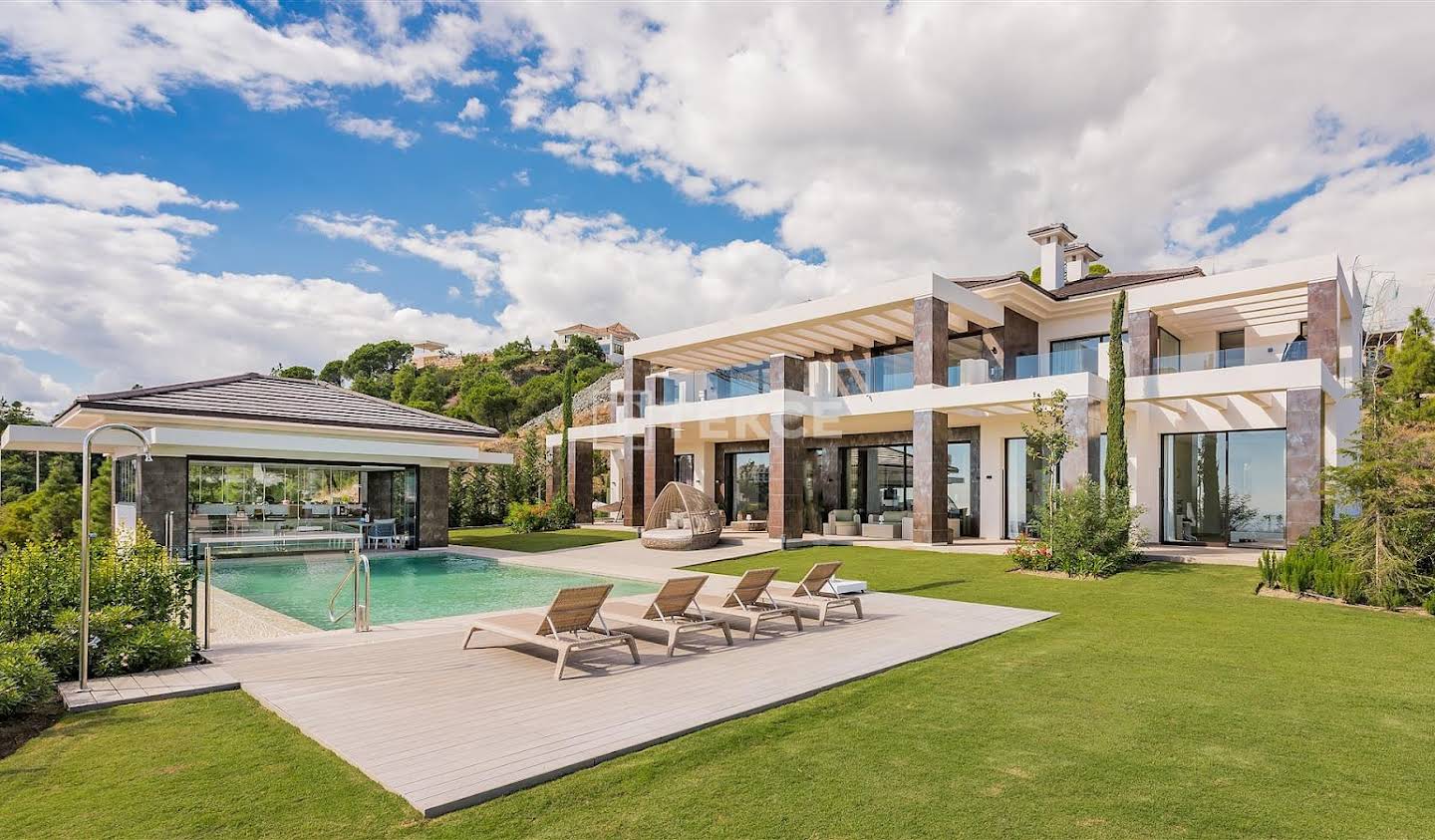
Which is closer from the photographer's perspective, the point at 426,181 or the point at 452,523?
the point at 426,181

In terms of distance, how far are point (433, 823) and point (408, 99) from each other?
17.2m

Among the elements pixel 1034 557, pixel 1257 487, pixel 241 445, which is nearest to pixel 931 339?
pixel 1034 557

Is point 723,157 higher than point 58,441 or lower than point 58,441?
higher

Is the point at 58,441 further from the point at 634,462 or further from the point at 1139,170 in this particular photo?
the point at 1139,170

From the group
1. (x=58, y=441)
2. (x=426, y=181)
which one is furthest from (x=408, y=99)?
(x=58, y=441)

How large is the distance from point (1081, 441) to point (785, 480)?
7.68 m

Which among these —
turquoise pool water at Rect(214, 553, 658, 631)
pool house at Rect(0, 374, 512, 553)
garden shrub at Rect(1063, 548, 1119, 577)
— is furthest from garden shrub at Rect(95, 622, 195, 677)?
garden shrub at Rect(1063, 548, 1119, 577)

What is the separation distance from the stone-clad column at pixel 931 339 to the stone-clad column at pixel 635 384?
428 inches

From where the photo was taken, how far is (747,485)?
2817 cm

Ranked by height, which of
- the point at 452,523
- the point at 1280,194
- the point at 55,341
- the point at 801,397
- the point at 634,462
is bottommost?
the point at 452,523

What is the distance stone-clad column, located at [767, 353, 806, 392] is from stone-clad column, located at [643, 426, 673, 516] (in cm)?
521

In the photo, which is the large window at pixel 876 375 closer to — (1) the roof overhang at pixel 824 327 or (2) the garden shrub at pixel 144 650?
(1) the roof overhang at pixel 824 327

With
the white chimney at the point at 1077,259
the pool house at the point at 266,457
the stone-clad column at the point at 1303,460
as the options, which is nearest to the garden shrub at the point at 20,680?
the pool house at the point at 266,457

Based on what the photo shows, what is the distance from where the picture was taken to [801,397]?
21.6 metres
